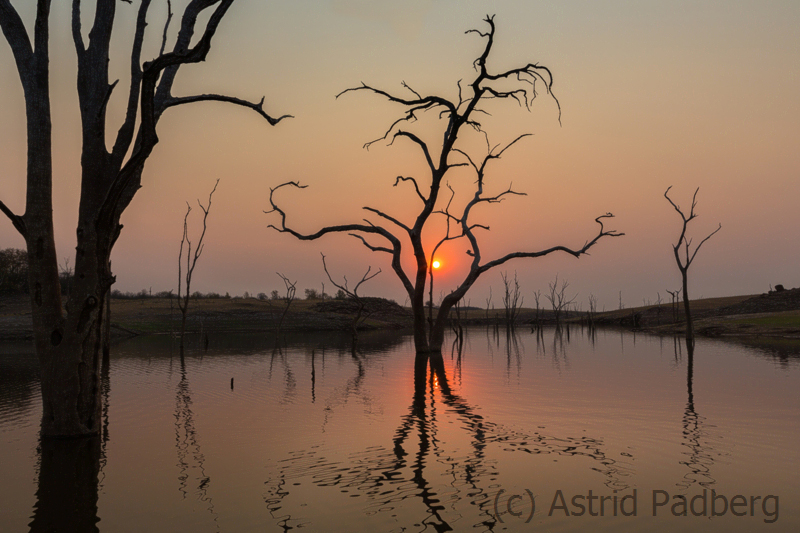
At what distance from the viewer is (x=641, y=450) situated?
9.45 m

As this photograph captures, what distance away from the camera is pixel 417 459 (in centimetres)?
901

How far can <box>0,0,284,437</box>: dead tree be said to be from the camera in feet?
31.2

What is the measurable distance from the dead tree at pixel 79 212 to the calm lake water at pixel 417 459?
97 centimetres

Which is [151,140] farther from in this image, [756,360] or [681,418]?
[756,360]

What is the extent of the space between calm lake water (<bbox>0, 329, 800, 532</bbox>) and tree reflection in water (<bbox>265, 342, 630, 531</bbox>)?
4 centimetres

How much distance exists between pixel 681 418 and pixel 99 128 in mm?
12548

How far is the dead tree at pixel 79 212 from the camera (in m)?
9.51

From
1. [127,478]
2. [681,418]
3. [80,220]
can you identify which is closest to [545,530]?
[127,478]

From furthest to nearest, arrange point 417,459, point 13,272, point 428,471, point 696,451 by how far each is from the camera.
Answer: point 13,272 < point 696,451 < point 417,459 < point 428,471

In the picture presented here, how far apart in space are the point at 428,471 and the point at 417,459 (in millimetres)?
719

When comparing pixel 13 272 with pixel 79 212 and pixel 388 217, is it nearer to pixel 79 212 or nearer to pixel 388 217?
pixel 388 217

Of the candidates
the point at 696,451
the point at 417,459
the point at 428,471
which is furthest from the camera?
the point at 696,451

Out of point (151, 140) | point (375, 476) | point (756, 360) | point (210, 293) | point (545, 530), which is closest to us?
point (545, 530)

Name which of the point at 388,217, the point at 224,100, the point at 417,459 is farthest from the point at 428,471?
the point at 388,217
